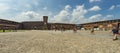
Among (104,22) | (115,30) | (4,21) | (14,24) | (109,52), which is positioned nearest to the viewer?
(109,52)

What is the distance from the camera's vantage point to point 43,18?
306 feet

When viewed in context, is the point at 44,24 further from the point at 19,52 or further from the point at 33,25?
the point at 19,52

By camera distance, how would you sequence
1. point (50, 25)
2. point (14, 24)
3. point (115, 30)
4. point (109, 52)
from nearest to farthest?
point (109, 52)
point (115, 30)
point (14, 24)
point (50, 25)

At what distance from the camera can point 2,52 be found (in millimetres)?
7836

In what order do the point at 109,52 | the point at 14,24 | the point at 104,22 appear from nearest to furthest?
1. the point at 109,52
2. the point at 104,22
3. the point at 14,24

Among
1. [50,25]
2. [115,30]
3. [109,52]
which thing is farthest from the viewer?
[50,25]

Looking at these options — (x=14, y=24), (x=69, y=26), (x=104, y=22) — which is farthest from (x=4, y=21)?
(x=104, y=22)

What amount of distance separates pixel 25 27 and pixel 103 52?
86.0 m

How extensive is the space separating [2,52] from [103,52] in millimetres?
5530

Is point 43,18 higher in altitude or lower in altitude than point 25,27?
higher

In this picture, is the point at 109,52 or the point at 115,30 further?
the point at 115,30

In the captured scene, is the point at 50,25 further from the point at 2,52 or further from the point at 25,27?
the point at 2,52

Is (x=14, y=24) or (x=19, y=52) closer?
(x=19, y=52)

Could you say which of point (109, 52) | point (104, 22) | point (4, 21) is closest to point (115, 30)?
point (109, 52)
